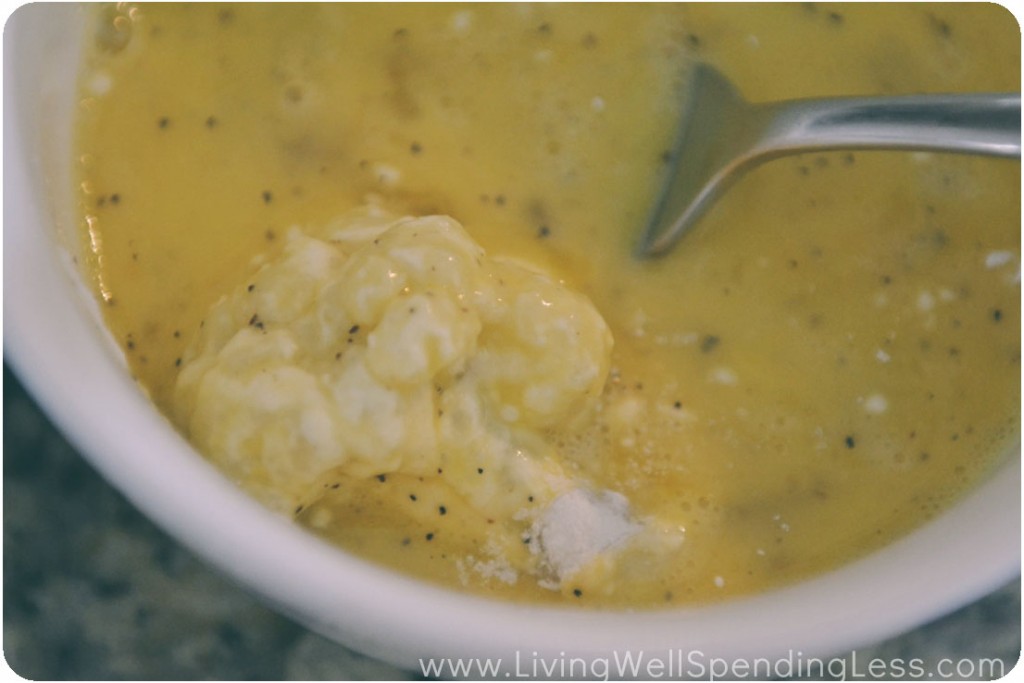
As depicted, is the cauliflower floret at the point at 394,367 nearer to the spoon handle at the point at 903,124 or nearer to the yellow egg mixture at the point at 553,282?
the yellow egg mixture at the point at 553,282

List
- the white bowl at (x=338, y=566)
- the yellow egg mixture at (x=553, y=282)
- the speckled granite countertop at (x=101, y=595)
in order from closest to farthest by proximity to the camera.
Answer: the white bowl at (x=338, y=566) < the yellow egg mixture at (x=553, y=282) < the speckled granite countertop at (x=101, y=595)

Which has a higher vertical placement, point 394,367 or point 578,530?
point 394,367

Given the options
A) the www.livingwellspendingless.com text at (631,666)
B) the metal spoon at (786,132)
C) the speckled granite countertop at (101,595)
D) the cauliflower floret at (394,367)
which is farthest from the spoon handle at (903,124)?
the speckled granite countertop at (101,595)

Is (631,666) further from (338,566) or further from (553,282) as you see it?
(553,282)

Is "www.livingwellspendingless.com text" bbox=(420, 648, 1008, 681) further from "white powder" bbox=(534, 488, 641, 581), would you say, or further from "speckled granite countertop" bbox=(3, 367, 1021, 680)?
"speckled granite countertop" bbox=(3, 367, 1021, 680)

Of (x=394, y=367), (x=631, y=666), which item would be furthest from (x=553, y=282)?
(x=631, y=666)

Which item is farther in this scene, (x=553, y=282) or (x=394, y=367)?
(x=553, y=282)

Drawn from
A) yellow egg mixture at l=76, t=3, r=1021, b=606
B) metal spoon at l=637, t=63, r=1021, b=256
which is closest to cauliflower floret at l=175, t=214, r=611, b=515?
yellow egg mixture at l=76, t=3, r=1021, b=606

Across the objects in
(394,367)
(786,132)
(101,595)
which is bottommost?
(101,595)
